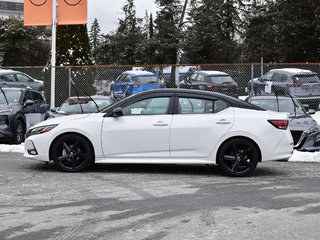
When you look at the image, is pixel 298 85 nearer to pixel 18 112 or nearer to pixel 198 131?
pixel 18 112

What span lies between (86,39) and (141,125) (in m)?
17.8

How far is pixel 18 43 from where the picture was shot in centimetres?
5900

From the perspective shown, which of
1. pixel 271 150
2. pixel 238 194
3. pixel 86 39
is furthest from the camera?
pixel 86 39

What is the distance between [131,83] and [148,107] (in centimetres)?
975

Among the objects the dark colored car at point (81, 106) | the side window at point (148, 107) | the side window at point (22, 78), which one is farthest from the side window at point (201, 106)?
the side window at point (22, 78)

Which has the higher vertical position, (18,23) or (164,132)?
(18,23)

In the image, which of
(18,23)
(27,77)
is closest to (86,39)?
(27,77)

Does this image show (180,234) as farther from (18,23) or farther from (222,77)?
(18,23)

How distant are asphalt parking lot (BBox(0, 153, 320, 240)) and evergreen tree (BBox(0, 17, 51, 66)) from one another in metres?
50.8

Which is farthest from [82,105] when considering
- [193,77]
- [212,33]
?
[212,33]

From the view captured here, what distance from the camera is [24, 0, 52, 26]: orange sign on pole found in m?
17.7

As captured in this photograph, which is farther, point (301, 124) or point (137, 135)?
point (301, 124)

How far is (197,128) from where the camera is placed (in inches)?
366

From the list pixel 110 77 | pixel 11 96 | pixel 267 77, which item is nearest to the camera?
pixel 11 96
